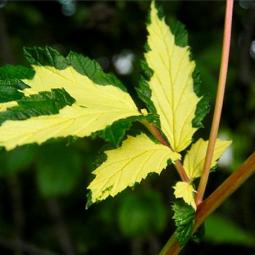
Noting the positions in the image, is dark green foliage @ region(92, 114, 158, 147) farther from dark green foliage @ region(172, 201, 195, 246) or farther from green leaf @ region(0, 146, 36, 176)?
green leaf @ region(0, 146, 36, 176)

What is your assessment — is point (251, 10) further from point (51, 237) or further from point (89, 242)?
point (51, 237)

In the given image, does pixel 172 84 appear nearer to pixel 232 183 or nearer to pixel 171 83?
pixel 171 83

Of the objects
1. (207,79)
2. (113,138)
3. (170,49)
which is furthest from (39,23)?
(113,138)

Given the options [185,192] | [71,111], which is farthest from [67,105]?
[185,192]

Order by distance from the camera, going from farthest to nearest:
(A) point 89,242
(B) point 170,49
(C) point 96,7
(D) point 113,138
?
(A) point 89,242 < (C) point 96,7 < (B) point 170,49 < (D) point 113,138

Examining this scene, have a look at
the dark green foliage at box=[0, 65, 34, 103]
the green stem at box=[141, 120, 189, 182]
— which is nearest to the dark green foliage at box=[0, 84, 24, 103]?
the dark green foliage at box=[0, 65, 34, 103]

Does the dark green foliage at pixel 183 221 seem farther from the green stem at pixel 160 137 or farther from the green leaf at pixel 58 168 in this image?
the green leaf at pixel 58 168

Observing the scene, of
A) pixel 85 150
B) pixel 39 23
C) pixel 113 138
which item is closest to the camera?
pixel 113 138
